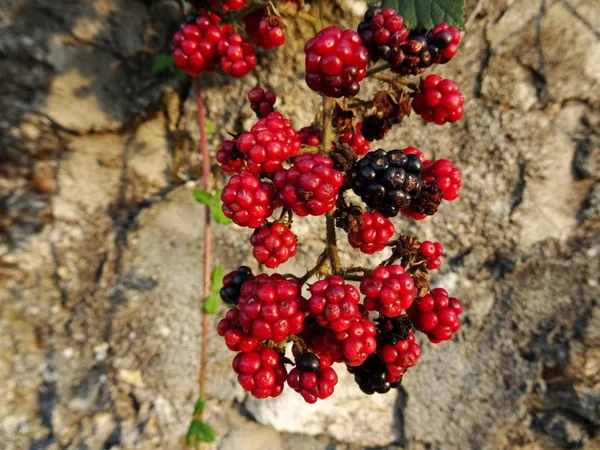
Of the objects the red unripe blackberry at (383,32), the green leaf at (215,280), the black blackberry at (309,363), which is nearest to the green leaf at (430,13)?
the red unripe blackberry at (383,32)

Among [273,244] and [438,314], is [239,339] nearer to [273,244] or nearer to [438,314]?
[273,244]

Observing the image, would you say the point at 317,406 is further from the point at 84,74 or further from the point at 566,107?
the point at 84,74

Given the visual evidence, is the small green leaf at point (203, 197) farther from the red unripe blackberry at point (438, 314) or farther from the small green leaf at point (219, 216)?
the red unripe blackberry at point (438, 314)

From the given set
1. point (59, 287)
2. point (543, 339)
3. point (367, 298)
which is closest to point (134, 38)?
point (59, 287)

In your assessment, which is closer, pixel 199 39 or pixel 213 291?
pixel 199 39

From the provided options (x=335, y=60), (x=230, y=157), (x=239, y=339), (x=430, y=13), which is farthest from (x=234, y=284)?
(x=430, y=13)

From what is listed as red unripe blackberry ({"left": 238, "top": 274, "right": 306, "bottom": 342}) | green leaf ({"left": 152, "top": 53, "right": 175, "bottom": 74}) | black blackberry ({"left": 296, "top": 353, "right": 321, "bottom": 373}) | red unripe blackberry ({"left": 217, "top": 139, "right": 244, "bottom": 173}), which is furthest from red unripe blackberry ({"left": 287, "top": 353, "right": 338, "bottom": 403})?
green leaf ({"left": 152, "top": 53, "right": 175, "bottom": 74})
